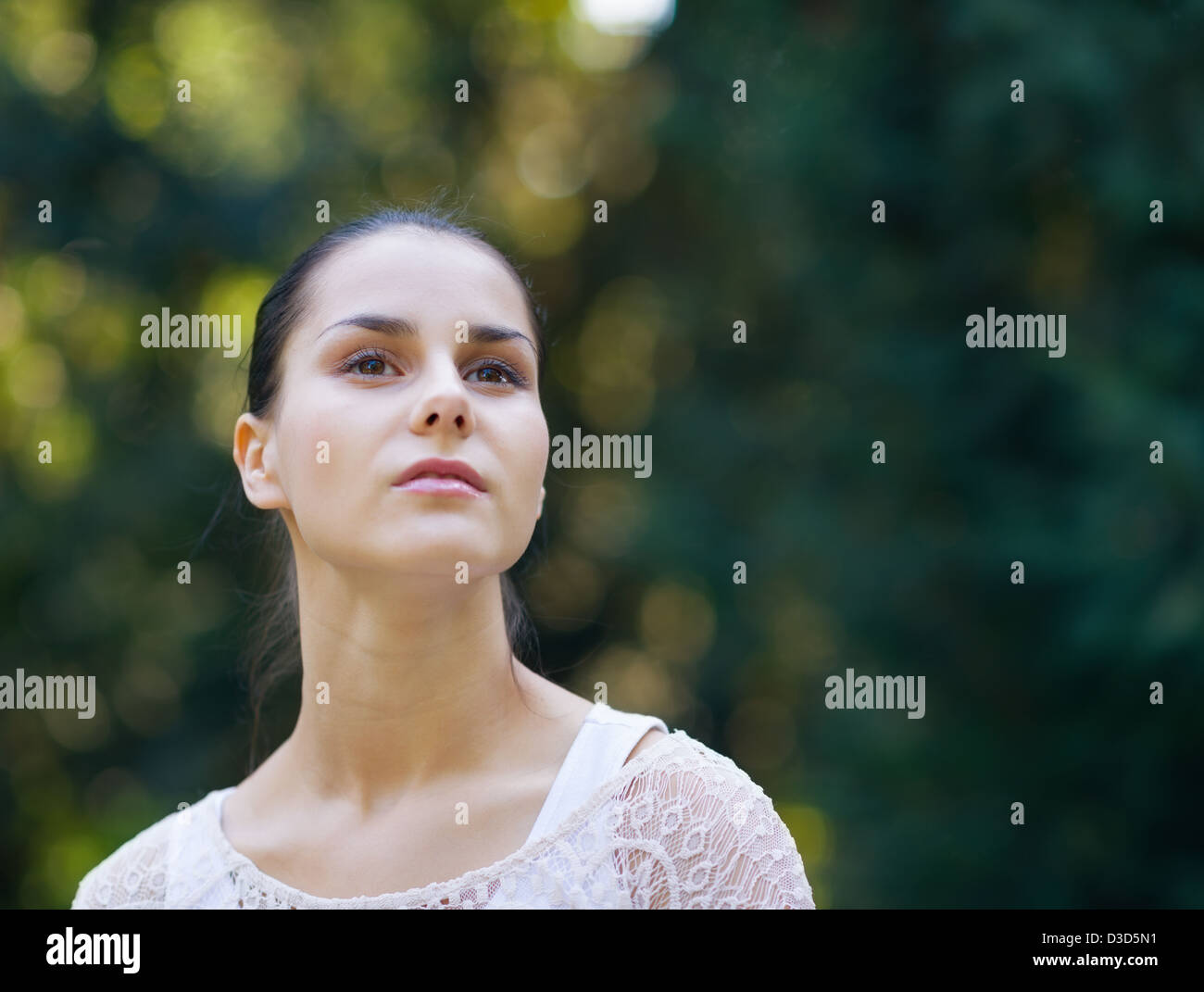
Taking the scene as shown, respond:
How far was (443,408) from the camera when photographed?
5.80ft

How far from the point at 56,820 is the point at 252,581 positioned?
160 cm

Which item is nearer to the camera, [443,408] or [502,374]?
[443,408]

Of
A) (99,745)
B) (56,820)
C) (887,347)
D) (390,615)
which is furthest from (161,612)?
(390,615)

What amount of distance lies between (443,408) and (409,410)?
2.1 inches

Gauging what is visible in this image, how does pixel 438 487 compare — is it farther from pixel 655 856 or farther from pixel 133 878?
pixel 133 878

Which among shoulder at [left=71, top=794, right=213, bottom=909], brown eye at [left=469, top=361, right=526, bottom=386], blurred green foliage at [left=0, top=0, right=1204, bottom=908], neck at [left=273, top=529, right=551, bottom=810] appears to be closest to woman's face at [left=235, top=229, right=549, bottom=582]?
brown eye at [left=469, top=361, right=526, bottom=386]

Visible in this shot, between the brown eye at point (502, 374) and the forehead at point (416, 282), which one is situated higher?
the forehead at point (416, 282)

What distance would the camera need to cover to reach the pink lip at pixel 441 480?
1761 millimetres

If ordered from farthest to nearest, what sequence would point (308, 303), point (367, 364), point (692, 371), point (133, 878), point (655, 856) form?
point (692, 371)
point (133, 878)
point (308, 303)
point (367, 364)
point (655, 856)

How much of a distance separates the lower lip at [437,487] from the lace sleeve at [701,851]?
1.59 feet

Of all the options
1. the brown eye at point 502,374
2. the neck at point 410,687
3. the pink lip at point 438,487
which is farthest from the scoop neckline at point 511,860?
the brown eye at point 502,374

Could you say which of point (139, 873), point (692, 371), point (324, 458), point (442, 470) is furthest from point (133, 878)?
point (692, 371)

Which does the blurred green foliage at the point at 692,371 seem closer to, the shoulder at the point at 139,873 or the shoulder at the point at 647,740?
the shoulder at the point at 139,873
